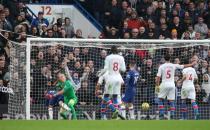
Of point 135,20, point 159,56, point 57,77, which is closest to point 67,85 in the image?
point 57,77

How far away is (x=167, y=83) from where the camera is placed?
2342cm

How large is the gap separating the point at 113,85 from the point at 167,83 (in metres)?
1.58

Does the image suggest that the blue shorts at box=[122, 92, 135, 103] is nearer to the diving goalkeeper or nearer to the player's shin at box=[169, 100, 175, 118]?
the player's shin at box=[169, 100, 175, 118]

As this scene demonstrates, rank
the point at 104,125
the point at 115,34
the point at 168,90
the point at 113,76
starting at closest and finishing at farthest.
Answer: the point at 104,125 → the point at 113,76 → the point at 168,90 → the point at 115,34

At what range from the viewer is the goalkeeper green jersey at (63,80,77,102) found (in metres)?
22.2

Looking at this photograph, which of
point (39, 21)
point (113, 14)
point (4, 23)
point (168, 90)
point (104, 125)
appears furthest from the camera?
point (113, 14)

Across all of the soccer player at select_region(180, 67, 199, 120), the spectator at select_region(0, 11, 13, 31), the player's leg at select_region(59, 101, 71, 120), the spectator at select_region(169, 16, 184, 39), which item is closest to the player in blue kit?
the soccer player at select_region(180, 67, 199, 120)

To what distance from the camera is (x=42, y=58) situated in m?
23.0

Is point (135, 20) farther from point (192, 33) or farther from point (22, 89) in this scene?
point (22, 89)

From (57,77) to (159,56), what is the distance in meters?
2.82

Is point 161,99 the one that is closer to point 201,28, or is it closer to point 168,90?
point 168,90

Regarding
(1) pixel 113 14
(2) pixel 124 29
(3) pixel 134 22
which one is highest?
(1) pixel 113 14

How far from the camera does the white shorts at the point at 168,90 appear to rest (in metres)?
23.3

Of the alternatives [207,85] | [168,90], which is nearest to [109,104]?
[168,90]
